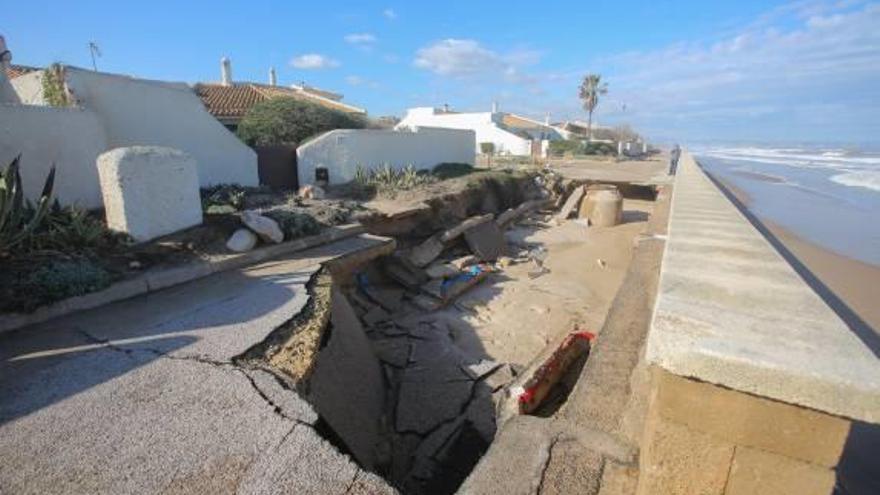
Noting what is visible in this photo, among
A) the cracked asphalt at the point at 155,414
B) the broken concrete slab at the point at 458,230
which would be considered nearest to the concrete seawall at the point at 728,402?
the cracked asphalt at the point at 155,414

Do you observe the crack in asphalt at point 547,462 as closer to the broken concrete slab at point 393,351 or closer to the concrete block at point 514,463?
the concrete block at point 514,463

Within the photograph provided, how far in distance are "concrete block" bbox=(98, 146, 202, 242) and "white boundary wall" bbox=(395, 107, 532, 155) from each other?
38916 millimetres

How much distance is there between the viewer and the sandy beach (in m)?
7.29

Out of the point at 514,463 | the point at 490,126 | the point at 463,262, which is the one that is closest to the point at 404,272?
the point at 463,262

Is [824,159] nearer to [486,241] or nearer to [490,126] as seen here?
[490,126]

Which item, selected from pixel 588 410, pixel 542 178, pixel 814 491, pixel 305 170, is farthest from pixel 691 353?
pixel 542 178

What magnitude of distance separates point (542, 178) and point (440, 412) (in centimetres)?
1702

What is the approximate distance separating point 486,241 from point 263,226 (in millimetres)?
6221

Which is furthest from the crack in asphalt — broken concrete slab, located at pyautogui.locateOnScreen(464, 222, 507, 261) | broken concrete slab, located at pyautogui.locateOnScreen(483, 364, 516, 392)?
broken concrete slab, located at pyautogui.locateOnScreen(464, 222, 507, 261)

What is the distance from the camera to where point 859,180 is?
24672 mm

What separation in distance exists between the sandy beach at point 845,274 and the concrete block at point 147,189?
33.6 ft

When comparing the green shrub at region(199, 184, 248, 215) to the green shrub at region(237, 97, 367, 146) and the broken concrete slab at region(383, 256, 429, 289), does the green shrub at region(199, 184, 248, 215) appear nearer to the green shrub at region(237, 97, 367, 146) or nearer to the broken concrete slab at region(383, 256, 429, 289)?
the broken concrete slab at region(383, 256, 429, 289)

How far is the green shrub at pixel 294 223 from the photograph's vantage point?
285 inches

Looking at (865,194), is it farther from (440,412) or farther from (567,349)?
(440,412)
